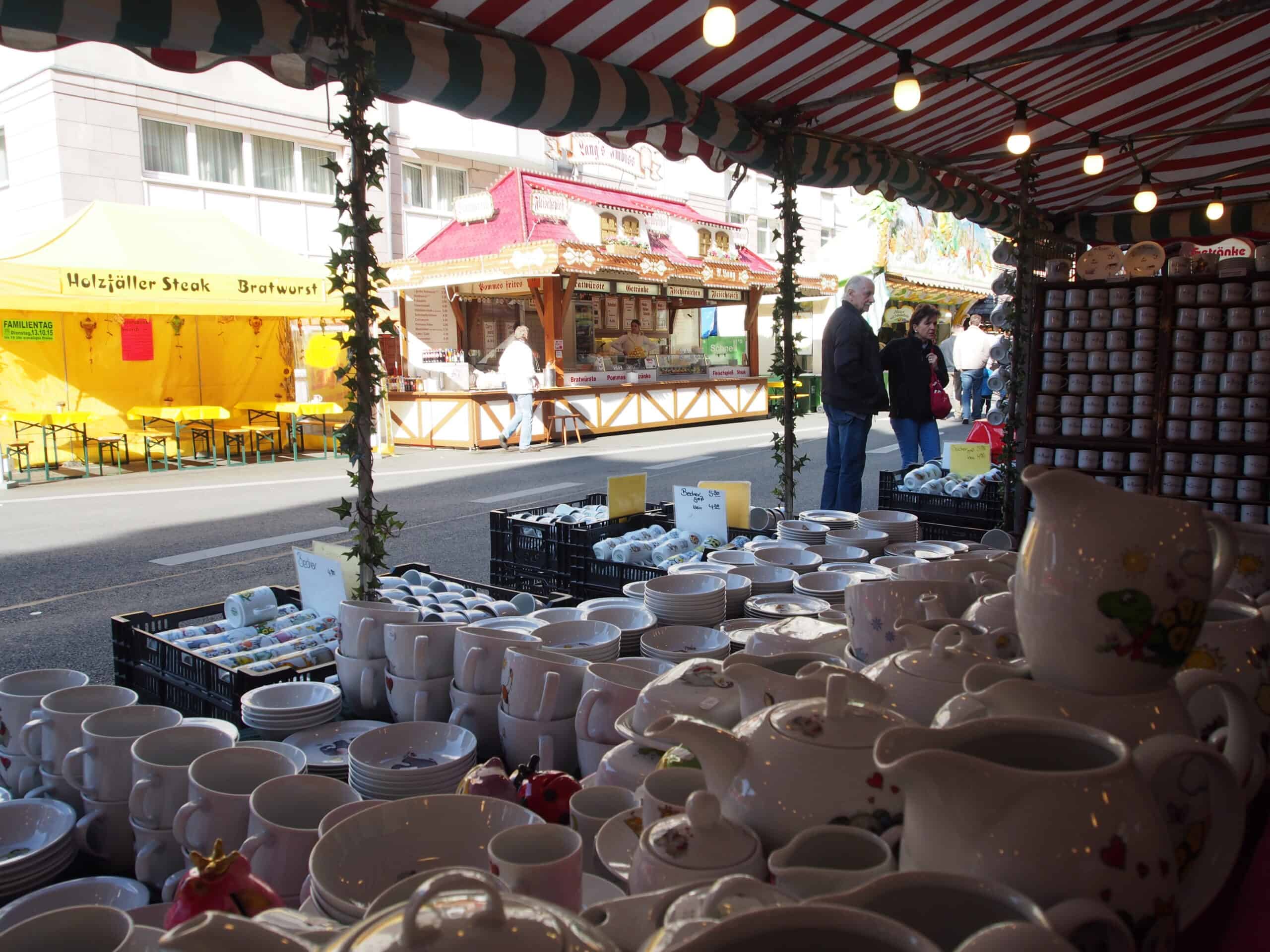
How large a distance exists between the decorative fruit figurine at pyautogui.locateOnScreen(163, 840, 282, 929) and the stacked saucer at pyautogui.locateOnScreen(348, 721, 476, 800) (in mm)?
664

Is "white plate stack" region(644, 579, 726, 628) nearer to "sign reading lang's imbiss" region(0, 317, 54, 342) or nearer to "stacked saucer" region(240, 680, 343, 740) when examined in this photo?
"stacked saucer" region(240, 680, 343, 740)

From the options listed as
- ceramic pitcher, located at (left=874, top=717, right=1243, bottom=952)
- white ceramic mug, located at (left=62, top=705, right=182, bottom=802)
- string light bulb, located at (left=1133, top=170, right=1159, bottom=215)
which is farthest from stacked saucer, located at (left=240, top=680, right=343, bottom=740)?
string light bulb, located at (left=1133, top=170, right=1159, bottom=215)

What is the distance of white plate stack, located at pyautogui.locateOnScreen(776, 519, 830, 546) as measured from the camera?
3.28 meters

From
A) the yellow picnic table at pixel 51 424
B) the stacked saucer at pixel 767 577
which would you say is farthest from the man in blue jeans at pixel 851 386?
the yellow picnic table at pixel 51 424

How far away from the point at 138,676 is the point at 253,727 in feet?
2.41

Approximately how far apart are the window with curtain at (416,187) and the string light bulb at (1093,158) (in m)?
12.4

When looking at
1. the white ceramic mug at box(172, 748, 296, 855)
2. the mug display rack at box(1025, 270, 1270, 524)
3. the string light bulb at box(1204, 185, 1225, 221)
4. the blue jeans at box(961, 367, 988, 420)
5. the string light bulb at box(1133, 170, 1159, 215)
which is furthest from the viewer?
the blue jeans at box(961, 367, 988, 420)

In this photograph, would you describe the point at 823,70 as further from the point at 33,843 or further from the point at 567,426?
the point at 567,426

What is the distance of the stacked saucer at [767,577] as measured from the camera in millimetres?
2553

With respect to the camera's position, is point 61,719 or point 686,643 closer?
point 61,719

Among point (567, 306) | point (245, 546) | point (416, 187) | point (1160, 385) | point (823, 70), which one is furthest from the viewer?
point (416, 187)

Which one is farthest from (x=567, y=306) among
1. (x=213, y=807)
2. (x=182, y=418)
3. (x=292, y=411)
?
(x=213, y=807)

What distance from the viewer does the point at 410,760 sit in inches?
62.8

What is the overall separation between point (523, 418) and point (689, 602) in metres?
9.58
